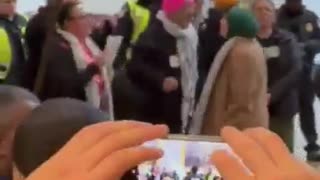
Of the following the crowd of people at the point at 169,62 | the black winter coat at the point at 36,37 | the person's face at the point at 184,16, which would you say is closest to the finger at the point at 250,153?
the crowd of people at the point at 169,62

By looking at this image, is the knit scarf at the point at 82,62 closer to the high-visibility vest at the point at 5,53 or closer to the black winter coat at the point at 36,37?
the black winter coat at the point at 36,37

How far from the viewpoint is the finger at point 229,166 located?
684 mm

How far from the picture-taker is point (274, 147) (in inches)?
27.5

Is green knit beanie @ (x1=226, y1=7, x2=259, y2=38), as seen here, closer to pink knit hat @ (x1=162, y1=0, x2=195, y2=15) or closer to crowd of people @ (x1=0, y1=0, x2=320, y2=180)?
crowd of people @ (x1=0, y1=0, x2=320, y2=180)

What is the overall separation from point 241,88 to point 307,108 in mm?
1647

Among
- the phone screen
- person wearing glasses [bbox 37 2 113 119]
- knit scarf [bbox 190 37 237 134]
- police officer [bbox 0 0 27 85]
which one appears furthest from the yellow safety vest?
the phone screen

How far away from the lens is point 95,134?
0.72m

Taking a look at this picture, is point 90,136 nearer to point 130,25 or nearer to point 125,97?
point 125,97

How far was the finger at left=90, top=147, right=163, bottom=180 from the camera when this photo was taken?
69cm

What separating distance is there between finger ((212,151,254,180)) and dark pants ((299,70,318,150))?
15.2 feet

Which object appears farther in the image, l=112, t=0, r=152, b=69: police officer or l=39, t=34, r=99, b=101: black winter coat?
l=112, t=0, r=152, b=69: police officer

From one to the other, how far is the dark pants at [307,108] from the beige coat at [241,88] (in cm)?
122

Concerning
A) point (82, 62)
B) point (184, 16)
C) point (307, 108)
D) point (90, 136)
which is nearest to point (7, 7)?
point (82, 62)

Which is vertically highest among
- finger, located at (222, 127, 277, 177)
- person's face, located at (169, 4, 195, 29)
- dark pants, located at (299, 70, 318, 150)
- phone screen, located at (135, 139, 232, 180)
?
finger, located at (222, 127, 277, 177)
